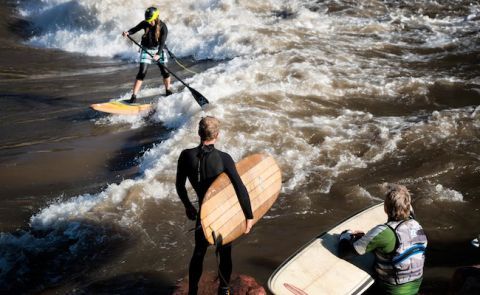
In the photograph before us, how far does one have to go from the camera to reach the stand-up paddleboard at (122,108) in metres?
7.98

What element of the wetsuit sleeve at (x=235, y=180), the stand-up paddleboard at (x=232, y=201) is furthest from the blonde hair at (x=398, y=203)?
the stand-up paddleboard at (x=232, y=201)

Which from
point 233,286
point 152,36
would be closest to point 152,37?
point 152,36

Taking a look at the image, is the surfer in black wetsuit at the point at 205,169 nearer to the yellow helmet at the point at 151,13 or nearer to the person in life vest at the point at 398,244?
the person in life vest at the point at 398,244

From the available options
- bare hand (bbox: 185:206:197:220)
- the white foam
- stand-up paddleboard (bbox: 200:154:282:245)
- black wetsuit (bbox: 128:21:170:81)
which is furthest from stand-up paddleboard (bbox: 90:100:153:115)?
the white foam

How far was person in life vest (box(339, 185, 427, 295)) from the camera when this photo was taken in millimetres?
3168

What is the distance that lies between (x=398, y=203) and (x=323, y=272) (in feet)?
2.98

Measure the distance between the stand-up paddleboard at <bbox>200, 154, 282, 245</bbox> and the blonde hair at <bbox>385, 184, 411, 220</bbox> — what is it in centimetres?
111

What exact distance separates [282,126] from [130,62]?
6.82 metres

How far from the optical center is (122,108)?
26.5 ft

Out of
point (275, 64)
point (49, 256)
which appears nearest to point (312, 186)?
point (49, 256)

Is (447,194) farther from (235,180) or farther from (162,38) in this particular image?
(162,38)

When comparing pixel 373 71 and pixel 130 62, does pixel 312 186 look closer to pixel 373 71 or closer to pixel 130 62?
pixel 373 71

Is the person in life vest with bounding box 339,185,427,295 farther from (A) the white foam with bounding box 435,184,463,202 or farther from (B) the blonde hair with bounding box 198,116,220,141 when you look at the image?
(A) the white foam with bounding box 435,184,463,202

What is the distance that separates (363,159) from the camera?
6.39 metres
